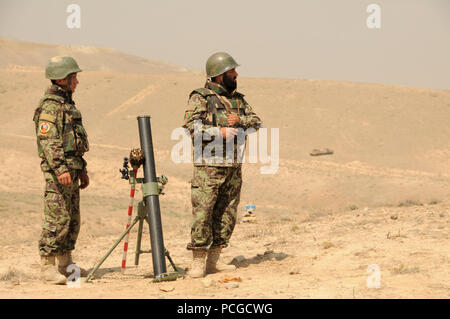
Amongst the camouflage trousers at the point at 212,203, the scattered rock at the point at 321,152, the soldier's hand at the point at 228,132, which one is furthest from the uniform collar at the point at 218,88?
the scattered rock at the point at 321,152

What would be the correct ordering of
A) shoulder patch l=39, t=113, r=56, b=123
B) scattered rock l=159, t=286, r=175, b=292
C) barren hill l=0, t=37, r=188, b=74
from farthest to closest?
barren hill l=0, t=37, r=188, b=74 < shoulder patch l=39, t=113, r=56, b=123 < scattered rock l=159, t=286, r=175, b=292

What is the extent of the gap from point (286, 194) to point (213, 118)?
53.7 feet

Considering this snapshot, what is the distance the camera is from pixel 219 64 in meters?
Answer: 6.33

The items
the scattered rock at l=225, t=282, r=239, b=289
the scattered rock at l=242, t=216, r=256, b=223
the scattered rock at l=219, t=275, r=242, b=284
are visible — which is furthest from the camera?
the scattered rock at l=242, t=216, r=256, b=223

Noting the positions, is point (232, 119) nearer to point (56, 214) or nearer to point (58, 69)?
point (58, 69)

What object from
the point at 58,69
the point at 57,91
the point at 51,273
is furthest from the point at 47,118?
the point at 51,273

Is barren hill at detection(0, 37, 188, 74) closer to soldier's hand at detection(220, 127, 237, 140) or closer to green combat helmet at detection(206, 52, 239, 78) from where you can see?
green combat helmet at detection(206, 52, 239, 78)

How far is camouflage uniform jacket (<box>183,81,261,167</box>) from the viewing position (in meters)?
6.11

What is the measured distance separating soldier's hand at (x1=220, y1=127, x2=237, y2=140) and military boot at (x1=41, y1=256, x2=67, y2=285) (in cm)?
221

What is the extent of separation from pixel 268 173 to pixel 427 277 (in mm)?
20194

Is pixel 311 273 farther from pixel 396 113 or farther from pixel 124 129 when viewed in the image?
pixel 396 113

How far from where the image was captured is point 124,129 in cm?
3653

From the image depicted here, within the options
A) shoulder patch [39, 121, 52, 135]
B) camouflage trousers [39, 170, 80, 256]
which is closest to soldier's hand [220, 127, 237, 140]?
camouflage trousers [39, 170, 80, 256]
